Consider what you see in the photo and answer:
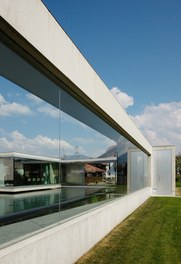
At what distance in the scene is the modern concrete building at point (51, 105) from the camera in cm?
333

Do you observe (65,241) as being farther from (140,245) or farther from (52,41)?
(52,41)

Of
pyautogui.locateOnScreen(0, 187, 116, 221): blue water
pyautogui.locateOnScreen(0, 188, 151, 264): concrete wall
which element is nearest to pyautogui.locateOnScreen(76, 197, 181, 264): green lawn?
pyautogui.locateOnScreen(0, 188, 151, 264): concrete wall

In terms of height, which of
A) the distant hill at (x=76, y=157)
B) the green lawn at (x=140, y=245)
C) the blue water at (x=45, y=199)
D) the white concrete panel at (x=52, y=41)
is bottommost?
the green lawn at (x=140, y=245)

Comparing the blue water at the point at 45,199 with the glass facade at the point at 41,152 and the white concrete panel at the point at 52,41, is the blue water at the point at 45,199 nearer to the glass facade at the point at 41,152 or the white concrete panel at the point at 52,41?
the glass facade at the point at 41,152

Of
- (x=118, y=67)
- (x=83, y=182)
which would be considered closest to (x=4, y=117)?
(x=83, y=182)

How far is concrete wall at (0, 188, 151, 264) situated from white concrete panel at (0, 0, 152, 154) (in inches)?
100

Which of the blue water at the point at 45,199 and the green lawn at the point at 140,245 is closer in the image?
the blue water at the point at 45,199

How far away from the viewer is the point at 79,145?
5941mm

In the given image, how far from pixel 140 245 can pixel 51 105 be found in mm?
3766

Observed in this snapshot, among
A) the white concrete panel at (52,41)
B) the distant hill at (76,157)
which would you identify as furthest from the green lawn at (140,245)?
the white concrete panel at (52,41)

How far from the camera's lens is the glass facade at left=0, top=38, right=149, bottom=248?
11.1 ft

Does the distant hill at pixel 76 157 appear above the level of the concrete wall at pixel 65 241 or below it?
above

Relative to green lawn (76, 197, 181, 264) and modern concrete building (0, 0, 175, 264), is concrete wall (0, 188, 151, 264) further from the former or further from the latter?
green lawn (76, 197, 181, 264)

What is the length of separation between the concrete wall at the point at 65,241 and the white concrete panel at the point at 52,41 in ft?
8.35
